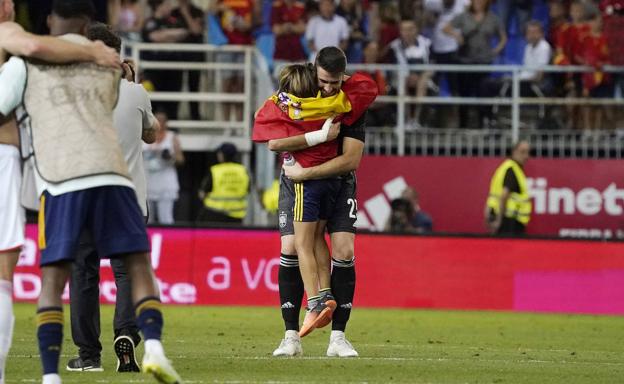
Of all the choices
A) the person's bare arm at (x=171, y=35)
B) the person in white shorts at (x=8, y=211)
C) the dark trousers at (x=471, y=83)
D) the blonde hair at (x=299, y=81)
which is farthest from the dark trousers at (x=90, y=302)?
the dark trousers at (x=471, y=83)

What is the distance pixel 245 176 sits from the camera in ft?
70.3

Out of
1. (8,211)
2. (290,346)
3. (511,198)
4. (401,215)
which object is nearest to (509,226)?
(511,198)

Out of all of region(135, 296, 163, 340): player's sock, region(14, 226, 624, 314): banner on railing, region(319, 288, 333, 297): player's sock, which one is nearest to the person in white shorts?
region(135, 296, 163, 340): player's sock

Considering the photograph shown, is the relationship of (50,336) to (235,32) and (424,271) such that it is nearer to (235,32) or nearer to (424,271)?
(424,271)

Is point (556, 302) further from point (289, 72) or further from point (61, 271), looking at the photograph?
point (61, 271)

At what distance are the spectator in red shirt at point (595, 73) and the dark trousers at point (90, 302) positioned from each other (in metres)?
13.9

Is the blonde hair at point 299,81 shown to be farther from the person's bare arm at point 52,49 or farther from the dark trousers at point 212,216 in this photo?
the dark trousers at point 212,216

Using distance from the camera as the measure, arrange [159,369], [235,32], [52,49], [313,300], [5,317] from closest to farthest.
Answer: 1. [159,369]
2. [52,49]
3. [5,317]
4. [313,300]
5. [235,32]

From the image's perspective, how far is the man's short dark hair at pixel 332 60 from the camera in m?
10.5

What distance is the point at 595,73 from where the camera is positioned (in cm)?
2264

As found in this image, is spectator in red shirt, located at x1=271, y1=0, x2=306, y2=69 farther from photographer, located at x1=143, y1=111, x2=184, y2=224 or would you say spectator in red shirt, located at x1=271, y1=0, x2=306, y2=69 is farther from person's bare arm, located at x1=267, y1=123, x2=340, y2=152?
person's bare arm, located at x1=267, y1=123, x2=340, y2=152

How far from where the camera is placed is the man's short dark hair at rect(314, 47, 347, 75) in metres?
10.5

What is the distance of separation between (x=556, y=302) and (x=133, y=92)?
10718 mm

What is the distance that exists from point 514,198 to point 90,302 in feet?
40.8
